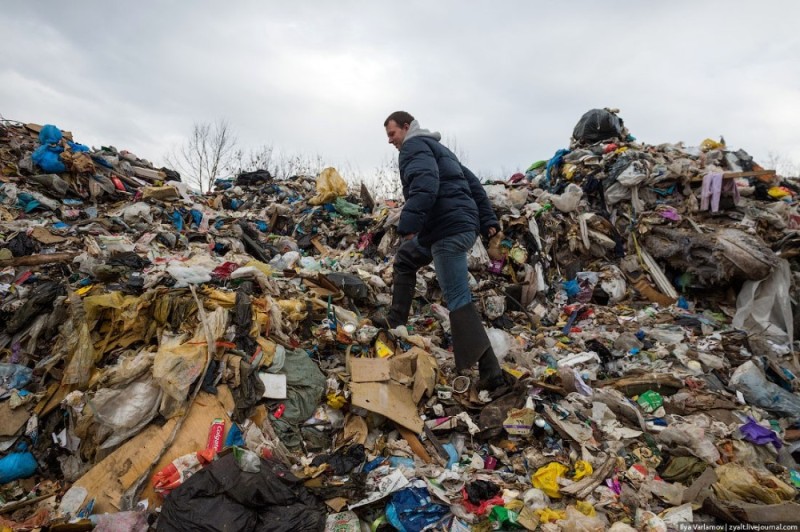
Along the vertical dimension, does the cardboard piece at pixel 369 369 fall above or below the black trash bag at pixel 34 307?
below

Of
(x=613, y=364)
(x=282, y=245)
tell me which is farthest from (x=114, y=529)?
(x=282, y=245)

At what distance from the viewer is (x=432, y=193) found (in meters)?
2.67

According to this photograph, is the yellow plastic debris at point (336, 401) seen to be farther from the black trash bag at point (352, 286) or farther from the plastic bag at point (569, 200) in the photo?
the plastic bag at point (569, 200)

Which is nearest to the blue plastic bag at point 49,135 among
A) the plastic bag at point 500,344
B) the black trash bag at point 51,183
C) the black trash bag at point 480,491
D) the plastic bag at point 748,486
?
the black trash bag at point 51,183

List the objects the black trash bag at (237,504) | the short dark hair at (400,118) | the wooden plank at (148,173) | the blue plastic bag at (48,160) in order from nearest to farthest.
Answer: the black trash bag at (237,504) < the short dark hair at (400,118) < the blue plastic bag at (48,160) < the wooden plank at (148,173)

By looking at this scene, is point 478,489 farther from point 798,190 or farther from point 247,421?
point 798,190

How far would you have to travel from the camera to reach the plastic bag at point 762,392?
2627 mm

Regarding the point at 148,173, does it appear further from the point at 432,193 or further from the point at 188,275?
the point at 432,193

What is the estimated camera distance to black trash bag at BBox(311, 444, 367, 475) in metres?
2.08

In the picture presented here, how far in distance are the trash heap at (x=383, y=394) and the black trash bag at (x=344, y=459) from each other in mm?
12

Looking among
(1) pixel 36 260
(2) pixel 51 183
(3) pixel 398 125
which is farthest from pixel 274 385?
(2) pixel 51 183

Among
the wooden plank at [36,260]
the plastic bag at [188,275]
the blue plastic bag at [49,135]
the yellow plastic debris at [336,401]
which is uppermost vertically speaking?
the blue plastic bag at [49,135]

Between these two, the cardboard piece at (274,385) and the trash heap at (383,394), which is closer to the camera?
the trash heap at (383,394)

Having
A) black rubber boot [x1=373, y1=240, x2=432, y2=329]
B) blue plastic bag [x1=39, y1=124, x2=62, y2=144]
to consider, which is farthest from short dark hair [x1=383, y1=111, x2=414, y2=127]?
blue plastic bag [x1=39, y1=124, x2=62, y2=144]
